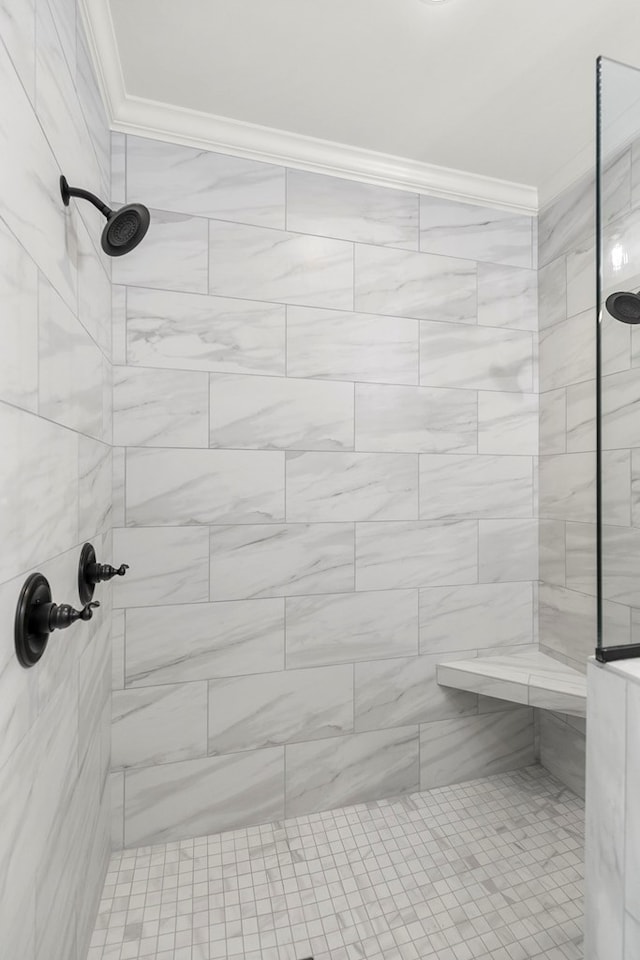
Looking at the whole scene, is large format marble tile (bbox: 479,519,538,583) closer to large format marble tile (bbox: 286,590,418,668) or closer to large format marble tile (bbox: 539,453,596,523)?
large format marble tile (bbox: 539,453,596,523)

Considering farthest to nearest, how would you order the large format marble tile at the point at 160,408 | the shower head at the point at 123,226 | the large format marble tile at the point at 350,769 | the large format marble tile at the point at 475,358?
the large format marble tile at the point at 475,358 → the large format marble tile at the point at 350,769 → the large format marble tile at the point at 160,408 → the shower head at the point at 123,226

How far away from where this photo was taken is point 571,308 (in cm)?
196

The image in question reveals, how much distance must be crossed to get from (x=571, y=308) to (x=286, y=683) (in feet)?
5.81

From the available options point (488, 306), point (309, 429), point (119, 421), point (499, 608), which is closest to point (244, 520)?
point (309, 429)

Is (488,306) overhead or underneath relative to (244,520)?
overhead

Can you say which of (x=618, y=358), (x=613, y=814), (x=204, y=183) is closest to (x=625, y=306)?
(x=618, y=358)

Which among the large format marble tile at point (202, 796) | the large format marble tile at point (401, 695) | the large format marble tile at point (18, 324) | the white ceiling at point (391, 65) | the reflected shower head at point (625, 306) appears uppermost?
the white ceiling at point (391, 65)

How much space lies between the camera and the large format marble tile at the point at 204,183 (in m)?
1.67

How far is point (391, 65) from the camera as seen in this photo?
150 cm

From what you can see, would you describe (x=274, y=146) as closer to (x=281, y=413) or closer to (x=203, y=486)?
(x=281, y=413)

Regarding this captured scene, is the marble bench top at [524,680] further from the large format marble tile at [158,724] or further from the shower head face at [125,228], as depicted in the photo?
the shower head face at [125,228]

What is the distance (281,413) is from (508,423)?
0.95m

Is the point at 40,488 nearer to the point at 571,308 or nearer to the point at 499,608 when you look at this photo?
the point at 499,608

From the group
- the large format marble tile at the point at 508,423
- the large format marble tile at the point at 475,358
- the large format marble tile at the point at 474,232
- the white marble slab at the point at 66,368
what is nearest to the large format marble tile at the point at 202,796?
the white marble slab at the point at 66,368
